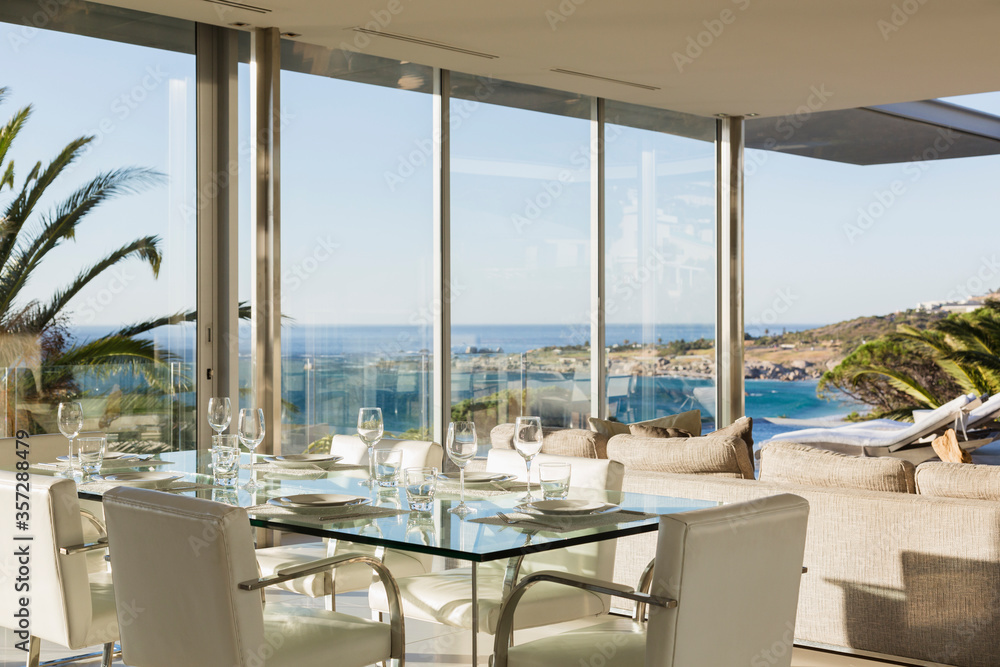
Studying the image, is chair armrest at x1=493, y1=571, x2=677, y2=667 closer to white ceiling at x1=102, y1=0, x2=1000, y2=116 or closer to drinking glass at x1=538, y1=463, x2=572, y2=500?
drinking glass at x1=538, y1=463, x2=572, y2=500

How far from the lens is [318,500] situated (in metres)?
2.43

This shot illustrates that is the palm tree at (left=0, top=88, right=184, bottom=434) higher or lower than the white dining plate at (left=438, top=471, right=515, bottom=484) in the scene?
higher

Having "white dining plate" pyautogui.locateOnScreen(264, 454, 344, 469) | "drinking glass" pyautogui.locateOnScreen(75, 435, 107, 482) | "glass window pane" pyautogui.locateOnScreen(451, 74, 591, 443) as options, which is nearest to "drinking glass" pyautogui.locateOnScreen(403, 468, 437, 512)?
"white dining plate" pyautogui.locateOnScreen(264, 454, 344, 469)

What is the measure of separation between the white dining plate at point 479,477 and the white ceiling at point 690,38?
251cm

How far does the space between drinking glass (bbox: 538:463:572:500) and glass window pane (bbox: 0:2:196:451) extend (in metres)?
3.09

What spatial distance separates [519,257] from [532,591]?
3.81m

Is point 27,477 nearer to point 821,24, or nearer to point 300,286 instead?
point 300,286

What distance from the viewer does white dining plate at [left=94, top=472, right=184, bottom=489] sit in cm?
280

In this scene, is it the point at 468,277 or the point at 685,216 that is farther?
the point at 685,216

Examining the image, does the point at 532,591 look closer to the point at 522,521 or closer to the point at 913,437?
the point at 522,521

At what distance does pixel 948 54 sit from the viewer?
564cm

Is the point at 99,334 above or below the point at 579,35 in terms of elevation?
below

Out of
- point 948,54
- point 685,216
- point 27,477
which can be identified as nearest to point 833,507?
point 27,477

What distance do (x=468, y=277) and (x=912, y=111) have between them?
16.4 feet
